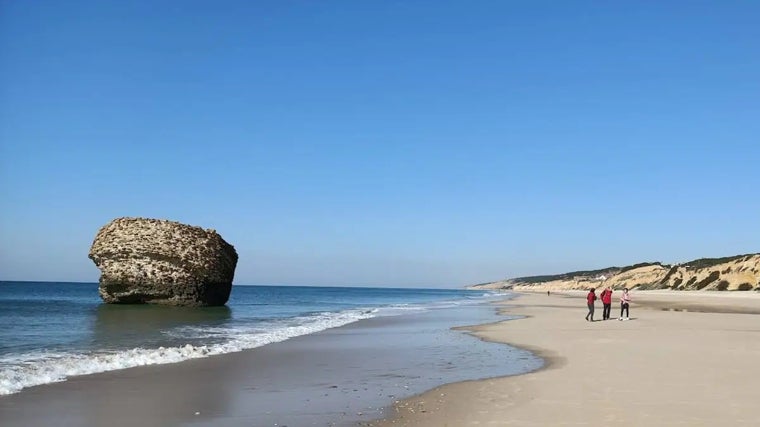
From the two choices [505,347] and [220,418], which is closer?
[220,418]

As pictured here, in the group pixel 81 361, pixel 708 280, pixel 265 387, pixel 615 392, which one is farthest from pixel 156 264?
pixel 708 280

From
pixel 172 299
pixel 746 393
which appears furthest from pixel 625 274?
pixel 746 393

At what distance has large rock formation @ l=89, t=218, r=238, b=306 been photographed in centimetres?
5055

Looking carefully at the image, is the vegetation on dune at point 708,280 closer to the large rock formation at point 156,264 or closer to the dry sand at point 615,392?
the large rock formation at point 156,264

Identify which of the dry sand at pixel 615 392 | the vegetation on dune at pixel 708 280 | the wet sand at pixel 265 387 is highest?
the vegetation on dune at pixel 708 280

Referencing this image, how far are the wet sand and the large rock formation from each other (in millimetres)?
34232

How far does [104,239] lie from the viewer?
172ft

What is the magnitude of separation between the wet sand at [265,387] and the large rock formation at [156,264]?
112 ft

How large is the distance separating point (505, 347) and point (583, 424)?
11.0m

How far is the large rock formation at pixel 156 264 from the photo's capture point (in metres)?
50.5

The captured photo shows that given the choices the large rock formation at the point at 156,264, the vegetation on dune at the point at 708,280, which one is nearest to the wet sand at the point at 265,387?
the large rock formation at the point at 156,264

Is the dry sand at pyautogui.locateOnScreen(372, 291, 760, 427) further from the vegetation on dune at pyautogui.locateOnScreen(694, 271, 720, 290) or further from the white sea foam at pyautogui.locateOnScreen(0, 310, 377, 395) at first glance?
the vegetation on dune at pyautogui.locateOnScreen(694, 271, 720, 290)

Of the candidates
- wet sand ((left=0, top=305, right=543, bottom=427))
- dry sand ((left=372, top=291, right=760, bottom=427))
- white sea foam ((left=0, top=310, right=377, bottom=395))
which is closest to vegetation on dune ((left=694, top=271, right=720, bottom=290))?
dry sand ((left=372, top=291, right=760, bottom=427))

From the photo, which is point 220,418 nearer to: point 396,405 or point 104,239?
point 396,405
